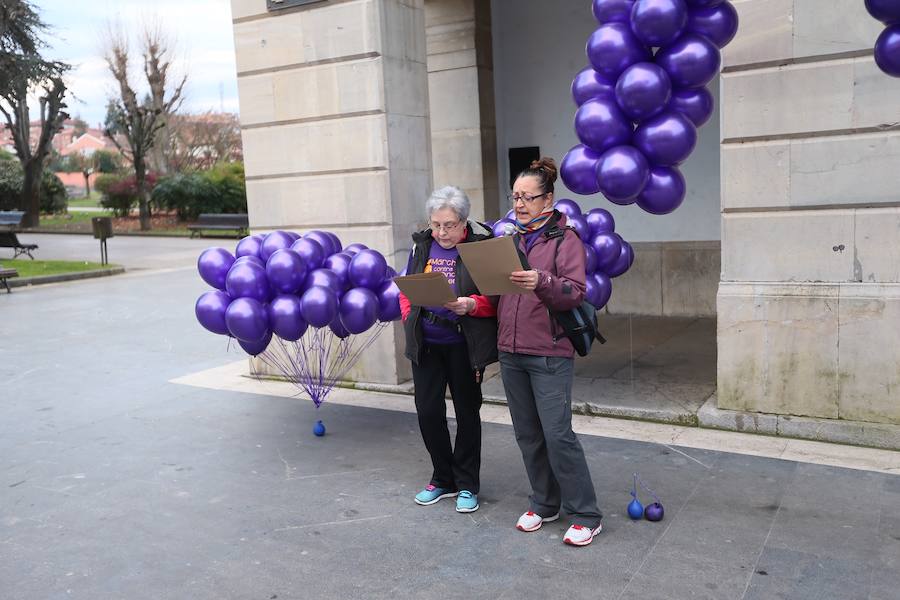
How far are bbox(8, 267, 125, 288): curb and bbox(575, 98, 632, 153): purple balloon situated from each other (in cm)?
1599

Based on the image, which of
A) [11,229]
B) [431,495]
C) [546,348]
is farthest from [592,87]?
[11,229]

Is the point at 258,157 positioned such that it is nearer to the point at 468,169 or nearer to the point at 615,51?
the point at 468,169

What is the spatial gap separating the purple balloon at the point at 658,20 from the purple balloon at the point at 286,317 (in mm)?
2926

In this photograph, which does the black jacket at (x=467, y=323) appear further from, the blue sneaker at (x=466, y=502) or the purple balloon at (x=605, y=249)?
the purple balloon at (x=605, y=249)

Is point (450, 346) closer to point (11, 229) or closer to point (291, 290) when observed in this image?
point (291, 290)

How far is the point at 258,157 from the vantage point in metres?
8.39

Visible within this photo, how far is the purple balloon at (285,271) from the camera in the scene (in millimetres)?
5766

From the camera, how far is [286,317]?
5.76 m

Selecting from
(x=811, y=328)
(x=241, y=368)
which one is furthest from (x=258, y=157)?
(x=811, y=328)

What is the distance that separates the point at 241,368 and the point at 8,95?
24.1 meters

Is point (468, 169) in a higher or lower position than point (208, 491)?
higher

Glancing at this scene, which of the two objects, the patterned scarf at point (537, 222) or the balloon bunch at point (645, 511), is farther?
the balloon bunch at point (645, 511)

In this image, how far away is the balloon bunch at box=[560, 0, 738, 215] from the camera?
498cm

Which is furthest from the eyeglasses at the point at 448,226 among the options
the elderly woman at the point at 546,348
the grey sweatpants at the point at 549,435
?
the grey sweatpants at the point at 549,435
